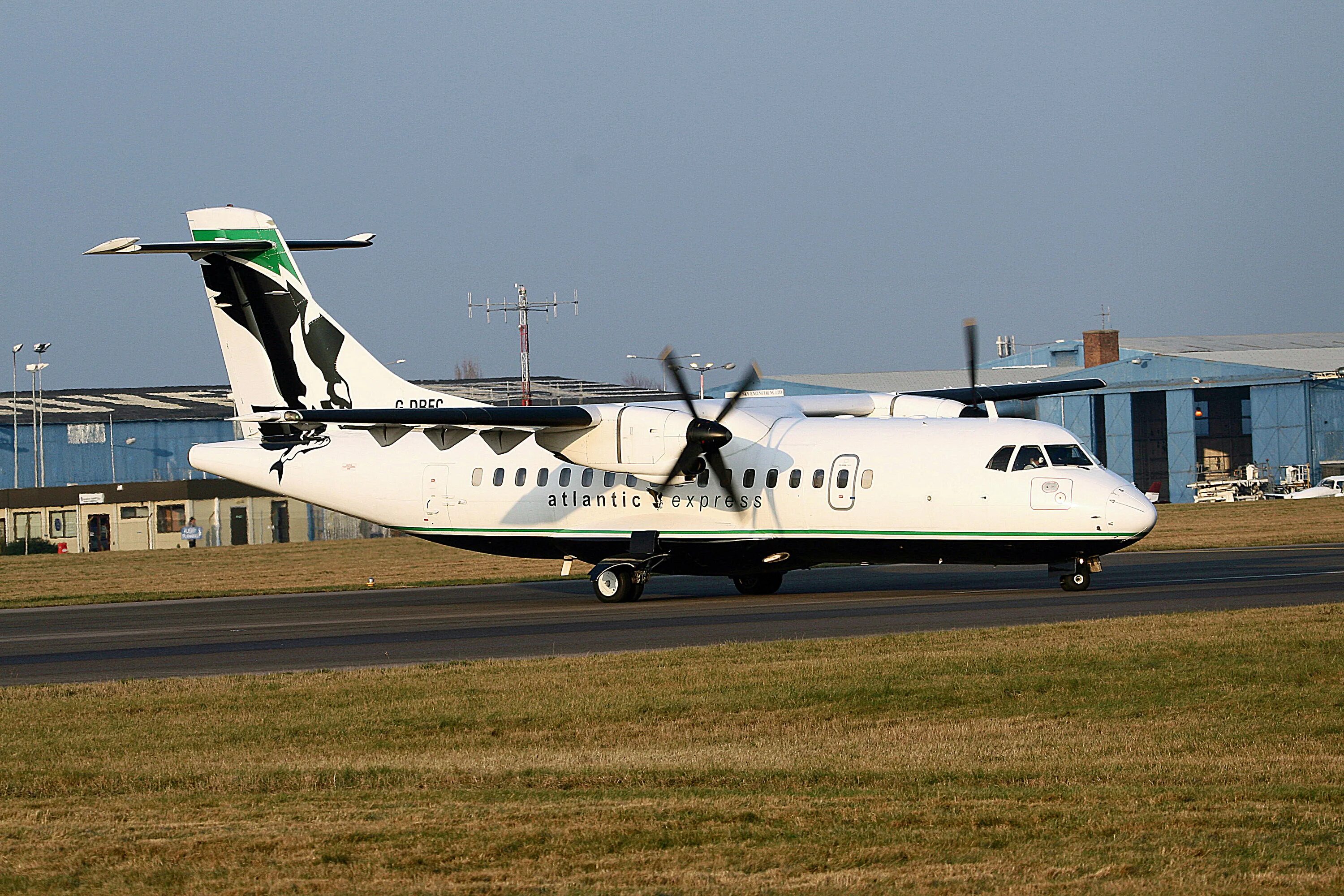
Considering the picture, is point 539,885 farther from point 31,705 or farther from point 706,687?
point 31,705

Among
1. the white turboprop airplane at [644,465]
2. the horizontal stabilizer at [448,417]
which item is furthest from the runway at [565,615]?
the horizontal stabilizer at [448,417]

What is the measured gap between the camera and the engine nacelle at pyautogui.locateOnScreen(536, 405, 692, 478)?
25.6m

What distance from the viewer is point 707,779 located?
1016 centimetres

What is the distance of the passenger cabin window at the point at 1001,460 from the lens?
24250 millimetres

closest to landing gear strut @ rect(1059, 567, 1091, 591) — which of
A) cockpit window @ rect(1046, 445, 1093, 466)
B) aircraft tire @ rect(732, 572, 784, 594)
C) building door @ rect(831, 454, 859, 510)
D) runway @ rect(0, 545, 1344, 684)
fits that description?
runway @ rect(0, 545, 1344, 684)

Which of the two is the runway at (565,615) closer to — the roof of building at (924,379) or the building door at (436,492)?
the building door at (436,492)

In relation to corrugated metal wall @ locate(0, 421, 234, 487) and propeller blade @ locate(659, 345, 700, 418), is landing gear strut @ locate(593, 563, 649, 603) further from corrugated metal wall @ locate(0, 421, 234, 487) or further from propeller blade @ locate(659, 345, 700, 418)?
corrugated metal wall @ locate(0, 421, 234, 487)

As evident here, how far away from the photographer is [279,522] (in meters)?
70.1

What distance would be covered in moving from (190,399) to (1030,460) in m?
76.4

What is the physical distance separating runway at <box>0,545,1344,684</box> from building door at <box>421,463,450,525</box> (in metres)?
1.71

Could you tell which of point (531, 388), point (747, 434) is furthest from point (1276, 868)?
point (531, 388)

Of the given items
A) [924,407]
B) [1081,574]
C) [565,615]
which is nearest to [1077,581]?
[1081,574]

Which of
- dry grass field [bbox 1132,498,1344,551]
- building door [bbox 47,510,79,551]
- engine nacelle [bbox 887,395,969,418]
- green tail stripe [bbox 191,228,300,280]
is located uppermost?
green tail stripe [bbox 191,228,300,280]

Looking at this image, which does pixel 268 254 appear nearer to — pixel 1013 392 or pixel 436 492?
pixel 436 492
